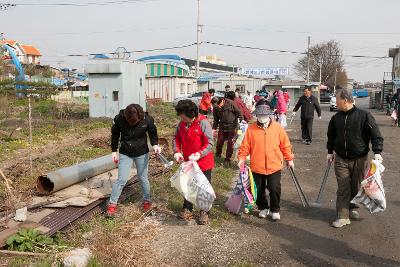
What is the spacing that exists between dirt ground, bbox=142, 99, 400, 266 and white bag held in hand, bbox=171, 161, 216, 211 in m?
0.36

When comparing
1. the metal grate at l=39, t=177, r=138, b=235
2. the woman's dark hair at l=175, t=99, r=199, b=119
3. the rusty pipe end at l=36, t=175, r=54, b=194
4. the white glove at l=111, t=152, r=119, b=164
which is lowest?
the metal grate at l=39, t=177, r=138, b=235

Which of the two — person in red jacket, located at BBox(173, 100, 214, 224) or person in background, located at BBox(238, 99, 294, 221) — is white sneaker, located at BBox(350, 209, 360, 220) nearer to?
person in background, located at BBox(238, 99, 294, 221)

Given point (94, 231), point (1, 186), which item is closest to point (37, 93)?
point (1, 186)

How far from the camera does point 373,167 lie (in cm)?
534

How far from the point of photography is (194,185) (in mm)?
5578

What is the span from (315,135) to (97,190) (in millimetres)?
10298

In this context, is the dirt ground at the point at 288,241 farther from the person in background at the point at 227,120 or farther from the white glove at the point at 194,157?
the person in background at the point at 227,120

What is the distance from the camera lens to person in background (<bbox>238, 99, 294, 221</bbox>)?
226 inches

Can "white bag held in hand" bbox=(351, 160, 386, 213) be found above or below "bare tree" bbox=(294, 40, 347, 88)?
below

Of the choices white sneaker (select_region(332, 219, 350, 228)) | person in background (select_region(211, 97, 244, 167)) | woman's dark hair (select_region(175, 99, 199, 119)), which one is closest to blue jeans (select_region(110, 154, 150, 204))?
woman's dark hair (select_region(175, 99, 199, 119))

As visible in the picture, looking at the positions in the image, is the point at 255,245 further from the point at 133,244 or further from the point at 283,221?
the point at 133,244

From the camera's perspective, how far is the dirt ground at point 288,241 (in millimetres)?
4638

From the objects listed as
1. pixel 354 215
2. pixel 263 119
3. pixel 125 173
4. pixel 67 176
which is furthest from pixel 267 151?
pixel 67 176

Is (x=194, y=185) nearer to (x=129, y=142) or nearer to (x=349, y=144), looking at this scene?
(x=129, y=142)
